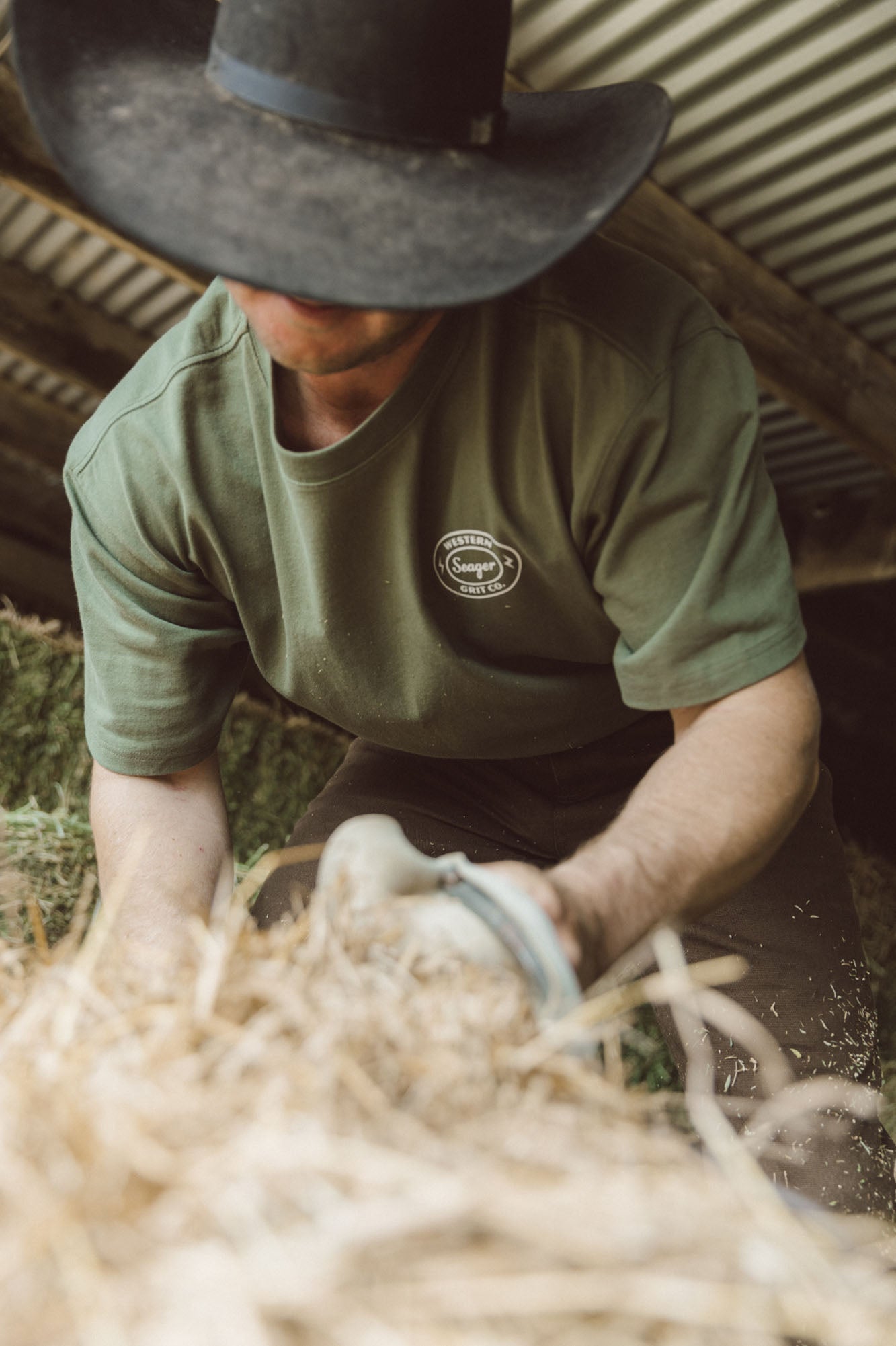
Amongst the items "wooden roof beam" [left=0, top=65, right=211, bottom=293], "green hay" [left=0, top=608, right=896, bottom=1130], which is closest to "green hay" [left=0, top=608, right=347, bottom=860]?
"green hay" [left=0, top=608, right=896, bottom=1130]

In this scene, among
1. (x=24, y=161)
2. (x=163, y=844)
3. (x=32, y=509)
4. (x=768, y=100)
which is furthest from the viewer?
(x=32, y=509)

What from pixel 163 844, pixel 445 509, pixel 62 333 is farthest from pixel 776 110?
pixel 62 333

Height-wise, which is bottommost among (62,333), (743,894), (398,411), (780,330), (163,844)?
(62,333)

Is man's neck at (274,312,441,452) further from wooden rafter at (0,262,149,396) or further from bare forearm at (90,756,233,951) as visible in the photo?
wooden rafter at (0,262,149,396)

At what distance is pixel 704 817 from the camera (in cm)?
106

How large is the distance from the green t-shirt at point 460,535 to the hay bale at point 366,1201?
647 millimetres

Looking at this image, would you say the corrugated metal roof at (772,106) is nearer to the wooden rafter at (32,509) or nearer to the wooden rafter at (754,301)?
the wooden rafter at (754,301)

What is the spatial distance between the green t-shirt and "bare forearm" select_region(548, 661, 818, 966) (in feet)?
0.15

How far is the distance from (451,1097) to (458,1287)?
0.15m

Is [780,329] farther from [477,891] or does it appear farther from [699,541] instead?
[477,891]

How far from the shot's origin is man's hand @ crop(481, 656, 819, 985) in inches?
35.0

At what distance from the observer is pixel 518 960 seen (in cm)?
78

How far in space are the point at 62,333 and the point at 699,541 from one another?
10.7 ft

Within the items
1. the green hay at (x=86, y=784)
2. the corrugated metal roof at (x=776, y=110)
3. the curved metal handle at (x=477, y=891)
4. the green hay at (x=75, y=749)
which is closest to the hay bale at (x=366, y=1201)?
the curved metal handle at (x=477, y=891)
